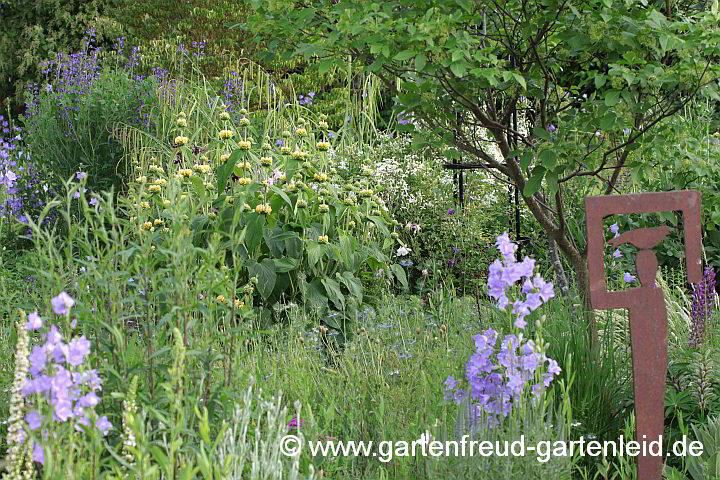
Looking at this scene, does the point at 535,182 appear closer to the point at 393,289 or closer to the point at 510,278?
the point at 510,278

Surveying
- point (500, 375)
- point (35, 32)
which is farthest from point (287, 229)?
point (35, 32)

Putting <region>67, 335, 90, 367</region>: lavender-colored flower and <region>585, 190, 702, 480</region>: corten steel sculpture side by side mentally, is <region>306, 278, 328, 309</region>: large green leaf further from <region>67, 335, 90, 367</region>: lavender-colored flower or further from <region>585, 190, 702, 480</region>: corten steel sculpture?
<region>67, 335, 90, 367</region>: lavender-colored flower

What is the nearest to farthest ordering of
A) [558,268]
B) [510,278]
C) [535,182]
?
[510,278], [535,182], [558,268]

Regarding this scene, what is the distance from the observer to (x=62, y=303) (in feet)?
6.43

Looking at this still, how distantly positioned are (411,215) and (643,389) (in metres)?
3.78

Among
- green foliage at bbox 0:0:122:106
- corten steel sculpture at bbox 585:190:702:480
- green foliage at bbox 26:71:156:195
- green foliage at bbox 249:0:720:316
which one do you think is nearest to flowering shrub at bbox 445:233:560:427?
Answer: corten steel sculpture at bbox 585:190:702:480

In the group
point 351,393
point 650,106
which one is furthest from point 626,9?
point 351,393

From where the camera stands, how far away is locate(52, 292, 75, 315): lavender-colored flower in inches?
75.1

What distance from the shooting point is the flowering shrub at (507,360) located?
2.27 meters

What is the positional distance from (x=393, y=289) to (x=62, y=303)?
11.7ft

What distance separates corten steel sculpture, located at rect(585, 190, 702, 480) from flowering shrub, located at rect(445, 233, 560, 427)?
196 millimetres

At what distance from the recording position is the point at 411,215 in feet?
20.2

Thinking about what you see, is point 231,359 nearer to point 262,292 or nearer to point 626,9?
point 262,292

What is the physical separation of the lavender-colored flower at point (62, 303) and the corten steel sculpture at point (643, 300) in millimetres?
1458
